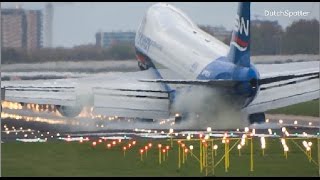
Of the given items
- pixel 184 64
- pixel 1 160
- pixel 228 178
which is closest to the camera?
pixel 228 178

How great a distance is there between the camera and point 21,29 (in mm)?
40000

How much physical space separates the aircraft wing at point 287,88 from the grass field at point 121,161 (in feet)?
34.0

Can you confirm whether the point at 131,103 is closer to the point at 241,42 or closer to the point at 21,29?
the point at 241,42

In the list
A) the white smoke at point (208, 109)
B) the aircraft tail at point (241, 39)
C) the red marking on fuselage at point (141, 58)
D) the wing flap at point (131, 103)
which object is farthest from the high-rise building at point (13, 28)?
the red marking on fuselage at point (141, 58)

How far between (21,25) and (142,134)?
25.8 ft

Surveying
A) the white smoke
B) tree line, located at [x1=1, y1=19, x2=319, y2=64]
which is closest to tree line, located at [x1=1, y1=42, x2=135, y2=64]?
tree line, located at [x1=1, y1=19, x2=319, y2=64]

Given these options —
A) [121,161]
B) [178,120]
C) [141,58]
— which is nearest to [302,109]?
[178,120]

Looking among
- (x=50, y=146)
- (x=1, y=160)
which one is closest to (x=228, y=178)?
(x=1, y=160)

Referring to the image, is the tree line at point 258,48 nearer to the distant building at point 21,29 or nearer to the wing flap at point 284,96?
the distant building at point 21,29

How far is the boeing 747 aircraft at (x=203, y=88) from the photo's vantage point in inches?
1864

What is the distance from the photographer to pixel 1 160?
30594 mm

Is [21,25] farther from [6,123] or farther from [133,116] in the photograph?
[133,116]

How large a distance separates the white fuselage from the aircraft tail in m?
3.24

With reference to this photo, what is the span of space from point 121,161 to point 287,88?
62.2ft
